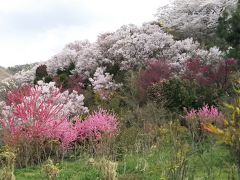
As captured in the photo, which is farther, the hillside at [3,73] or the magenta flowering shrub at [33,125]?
the hillside at [3,73]

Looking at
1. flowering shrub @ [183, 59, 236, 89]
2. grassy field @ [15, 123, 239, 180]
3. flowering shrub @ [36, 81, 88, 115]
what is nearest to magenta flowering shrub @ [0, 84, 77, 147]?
grassy field @ [15, 123, 239, 180]

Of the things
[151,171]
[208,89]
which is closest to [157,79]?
[208,89]

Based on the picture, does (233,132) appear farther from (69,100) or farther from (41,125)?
(69,100)

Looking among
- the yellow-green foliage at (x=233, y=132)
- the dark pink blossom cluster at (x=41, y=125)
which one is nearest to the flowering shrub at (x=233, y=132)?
the yellow-green foliage at (x=233, y=132)

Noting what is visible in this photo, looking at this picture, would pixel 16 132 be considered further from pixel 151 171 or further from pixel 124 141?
pixel 151 171

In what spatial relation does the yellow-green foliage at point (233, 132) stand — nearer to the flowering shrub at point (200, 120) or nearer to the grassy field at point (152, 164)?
the grassy field at point (152, 164)

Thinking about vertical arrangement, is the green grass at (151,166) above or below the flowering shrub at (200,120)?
below

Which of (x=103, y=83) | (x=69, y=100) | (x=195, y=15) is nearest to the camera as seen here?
(x=69, y=100)

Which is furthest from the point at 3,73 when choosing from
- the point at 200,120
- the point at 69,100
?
the point at 200,120

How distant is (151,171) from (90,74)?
54.7ft

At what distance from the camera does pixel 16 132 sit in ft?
41.6

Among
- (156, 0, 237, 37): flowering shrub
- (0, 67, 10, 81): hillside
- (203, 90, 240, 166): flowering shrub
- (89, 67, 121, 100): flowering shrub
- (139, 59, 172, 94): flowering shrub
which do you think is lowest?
(0, 67, 10, 81): hillside

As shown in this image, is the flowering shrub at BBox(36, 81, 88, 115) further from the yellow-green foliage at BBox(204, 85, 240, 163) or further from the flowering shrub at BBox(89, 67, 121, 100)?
the yellow-green foliage at BBox(204, 85, 240, 163)

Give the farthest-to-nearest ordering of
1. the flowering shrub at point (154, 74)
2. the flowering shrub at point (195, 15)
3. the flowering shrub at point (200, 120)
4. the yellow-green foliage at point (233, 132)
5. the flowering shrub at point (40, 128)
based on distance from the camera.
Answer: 1. the flowering shrub at point (195, 15)
2. the flowering shrub at point (154, 74)
3. the flowering shrub at point (40, 128)
4. the flowering shrub at point (200, 120)
5. the yellow-green foliage at point (233, 132)
